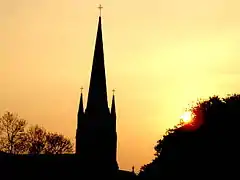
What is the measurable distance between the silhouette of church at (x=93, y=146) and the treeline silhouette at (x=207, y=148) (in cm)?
3562

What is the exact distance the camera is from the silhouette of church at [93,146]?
Answer: 350 feet

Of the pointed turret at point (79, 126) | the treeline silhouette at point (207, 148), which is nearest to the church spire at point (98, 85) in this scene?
the pointed turret at point (79, 126)

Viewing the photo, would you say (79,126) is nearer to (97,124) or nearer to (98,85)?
(97,124)

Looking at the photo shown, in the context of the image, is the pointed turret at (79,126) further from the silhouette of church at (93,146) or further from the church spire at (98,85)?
the church spire at (98,85)

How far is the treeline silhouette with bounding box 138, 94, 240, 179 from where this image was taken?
5950 centimetres

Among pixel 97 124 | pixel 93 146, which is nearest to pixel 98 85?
pixel 97 124

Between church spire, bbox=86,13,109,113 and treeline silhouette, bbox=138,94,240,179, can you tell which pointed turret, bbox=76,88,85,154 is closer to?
church spire, bbox=86,13,109,113

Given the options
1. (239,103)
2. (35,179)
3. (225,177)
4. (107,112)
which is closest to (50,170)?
(35,179)

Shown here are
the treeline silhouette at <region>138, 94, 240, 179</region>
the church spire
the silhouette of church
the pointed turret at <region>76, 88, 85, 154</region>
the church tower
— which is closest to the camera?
the treeline silhouette at <region>138, 94, 240, 179</region>

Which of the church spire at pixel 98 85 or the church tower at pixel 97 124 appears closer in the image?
the church tower at pixel 97 124

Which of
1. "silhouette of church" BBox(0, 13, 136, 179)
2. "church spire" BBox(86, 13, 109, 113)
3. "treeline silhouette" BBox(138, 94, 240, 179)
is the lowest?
"treeline silhouette" BBox(138, 94, 240, 179)

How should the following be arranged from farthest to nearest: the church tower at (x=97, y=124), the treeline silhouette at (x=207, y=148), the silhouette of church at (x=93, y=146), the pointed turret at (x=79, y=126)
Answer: the pointed turret at (x=79, y=126) < the church tower at (x=97, y=124) < the silhouette of church at (x=93, y=146) < the treeline silhouette at (x=207, y=148)

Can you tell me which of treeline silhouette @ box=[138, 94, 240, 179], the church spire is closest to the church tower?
the church spire

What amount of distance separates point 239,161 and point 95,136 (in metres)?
49.4
